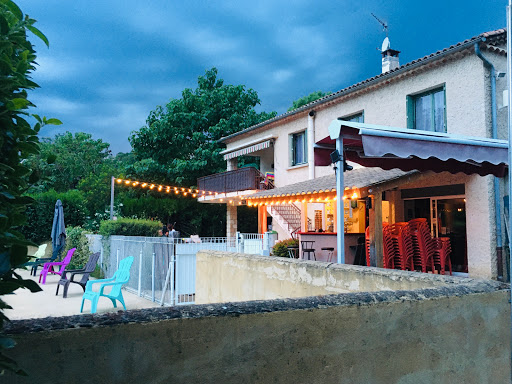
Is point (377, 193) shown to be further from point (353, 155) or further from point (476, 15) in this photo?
point (476, 15)

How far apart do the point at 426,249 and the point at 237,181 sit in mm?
11100

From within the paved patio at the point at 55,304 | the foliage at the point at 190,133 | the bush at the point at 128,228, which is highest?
the foliage at the point at 190,133

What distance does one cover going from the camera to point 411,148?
243 inches

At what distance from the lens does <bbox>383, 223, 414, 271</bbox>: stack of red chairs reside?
1081cm

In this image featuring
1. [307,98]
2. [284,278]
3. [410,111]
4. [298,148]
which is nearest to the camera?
[284,278]

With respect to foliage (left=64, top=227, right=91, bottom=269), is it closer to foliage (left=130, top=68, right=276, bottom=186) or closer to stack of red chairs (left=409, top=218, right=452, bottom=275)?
foliage (left=130, top=68, right=276, bottom=186)

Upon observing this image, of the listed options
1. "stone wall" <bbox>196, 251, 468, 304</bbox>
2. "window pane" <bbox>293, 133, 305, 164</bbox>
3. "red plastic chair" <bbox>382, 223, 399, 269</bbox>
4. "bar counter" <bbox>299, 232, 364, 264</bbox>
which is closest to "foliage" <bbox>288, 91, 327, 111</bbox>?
"window pane" <bbox>293, 133, 305, 164</bbox>

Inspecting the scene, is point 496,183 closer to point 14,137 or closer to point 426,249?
point 426,249

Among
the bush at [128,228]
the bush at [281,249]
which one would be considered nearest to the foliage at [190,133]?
the bush at [128,228]

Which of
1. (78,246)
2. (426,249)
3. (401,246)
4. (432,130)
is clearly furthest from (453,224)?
(78,246)

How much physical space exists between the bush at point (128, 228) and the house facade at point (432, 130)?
3.79 meters

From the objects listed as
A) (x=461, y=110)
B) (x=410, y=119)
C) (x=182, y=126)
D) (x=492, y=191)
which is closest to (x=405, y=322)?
(x=492, y=191)

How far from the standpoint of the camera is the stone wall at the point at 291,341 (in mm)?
1751

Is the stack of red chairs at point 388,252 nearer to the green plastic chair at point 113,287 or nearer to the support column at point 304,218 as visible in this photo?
the green plastic chair at point 113,287
